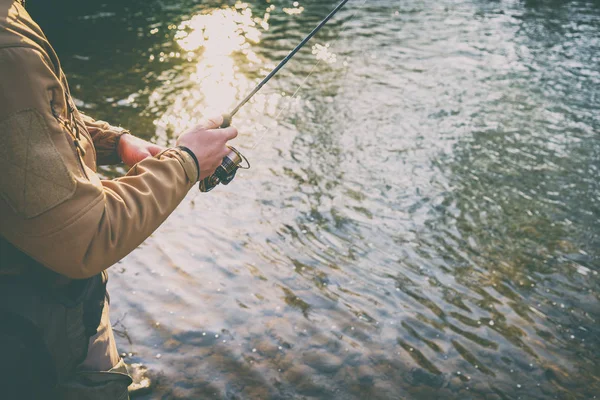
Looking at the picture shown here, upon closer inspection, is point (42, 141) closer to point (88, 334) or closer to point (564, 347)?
point (88, 334)

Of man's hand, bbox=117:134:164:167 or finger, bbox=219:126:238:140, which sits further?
man's hand, bbox=117:134:164:167

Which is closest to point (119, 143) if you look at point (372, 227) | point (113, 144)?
point (113, 144)

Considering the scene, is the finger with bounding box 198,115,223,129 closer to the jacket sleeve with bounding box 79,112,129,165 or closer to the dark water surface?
the jacket sleeve with bounding box 79,112,129,165

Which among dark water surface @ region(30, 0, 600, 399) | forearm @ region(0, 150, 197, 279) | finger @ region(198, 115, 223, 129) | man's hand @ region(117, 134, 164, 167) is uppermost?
finger @ region(198, 115, 223, 129)

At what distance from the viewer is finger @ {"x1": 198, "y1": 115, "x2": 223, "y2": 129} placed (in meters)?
2.20

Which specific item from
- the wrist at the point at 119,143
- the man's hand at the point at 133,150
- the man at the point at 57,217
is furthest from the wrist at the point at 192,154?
the wrist at the point at 119,143

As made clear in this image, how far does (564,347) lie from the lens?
15.0ft

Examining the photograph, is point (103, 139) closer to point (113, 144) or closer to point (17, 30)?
point (113, 144)

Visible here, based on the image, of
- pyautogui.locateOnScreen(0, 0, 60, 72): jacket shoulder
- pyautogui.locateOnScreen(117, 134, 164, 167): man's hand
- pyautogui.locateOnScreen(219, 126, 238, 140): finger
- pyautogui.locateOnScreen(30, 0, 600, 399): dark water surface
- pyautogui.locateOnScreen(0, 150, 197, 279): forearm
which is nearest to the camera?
pyautogui.locateOnScreen(0, 0, 60, 72): jacket shoulder

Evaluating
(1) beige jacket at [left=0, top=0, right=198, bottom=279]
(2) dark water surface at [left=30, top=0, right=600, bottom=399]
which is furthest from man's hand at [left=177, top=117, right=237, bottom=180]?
(2) dark water surface at [left=30, top=0, right=600, bottom=399]

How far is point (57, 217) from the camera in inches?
60.2

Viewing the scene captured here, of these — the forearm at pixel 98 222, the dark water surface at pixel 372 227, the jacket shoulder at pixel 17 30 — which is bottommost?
the dark water surface at pixel 372 227

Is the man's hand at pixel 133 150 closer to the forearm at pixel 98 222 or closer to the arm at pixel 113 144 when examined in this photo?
the arm at pixel 113 144

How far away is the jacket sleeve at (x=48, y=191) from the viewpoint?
57.2 inches
